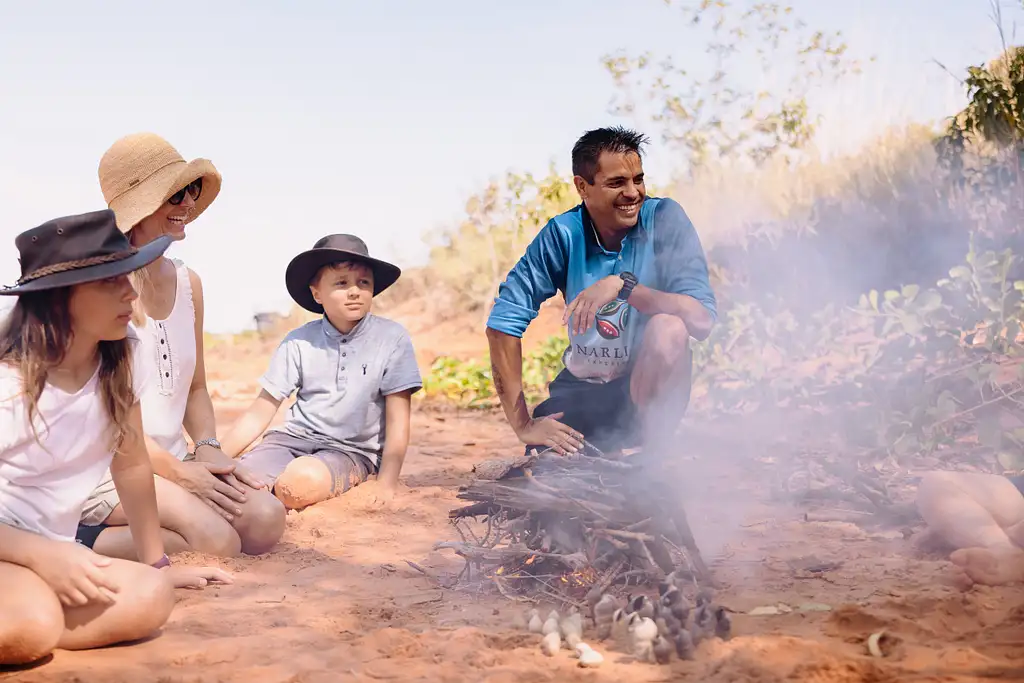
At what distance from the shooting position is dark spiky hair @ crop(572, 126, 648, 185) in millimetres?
4195

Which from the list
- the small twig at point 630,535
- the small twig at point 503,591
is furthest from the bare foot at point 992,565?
the small twig at point 503,591

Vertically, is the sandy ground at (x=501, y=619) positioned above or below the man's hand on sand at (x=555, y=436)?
below

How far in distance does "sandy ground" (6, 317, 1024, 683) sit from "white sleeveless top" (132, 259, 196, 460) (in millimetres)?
523

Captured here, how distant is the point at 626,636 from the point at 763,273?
6.31 meters

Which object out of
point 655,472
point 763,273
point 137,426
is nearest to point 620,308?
point 655,472

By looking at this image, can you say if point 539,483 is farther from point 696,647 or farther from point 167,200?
point 167,200

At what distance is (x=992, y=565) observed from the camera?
10.6 ft

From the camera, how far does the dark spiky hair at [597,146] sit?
4.20m

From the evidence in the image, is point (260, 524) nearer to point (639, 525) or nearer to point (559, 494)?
point (559, 494)

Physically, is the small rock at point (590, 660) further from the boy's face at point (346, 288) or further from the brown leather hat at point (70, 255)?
the boy's face at point (346, 288)

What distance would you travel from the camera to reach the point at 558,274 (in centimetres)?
449

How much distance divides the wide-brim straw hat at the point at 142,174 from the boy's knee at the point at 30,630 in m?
1.58

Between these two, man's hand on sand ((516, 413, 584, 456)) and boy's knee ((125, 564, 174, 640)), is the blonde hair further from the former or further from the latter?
man's hand on sand ((516, 413, 584, 456))

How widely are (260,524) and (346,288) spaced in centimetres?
151
